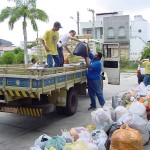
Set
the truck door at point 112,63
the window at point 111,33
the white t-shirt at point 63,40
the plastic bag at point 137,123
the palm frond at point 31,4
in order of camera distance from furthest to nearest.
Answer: the window at point 111,33 → the palm frond at point 31,4 → the truck door at point 112,63 → the white t-shirt at point 63,40 → the plastic bag at point 137,123

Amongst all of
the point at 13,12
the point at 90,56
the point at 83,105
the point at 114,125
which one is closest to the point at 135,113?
the point at 114,125

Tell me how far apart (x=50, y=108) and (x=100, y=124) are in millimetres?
1322

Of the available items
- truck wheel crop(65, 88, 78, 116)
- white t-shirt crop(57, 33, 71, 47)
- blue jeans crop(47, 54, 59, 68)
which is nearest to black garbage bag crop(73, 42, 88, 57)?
white t-shirt crop(57, 33, 71, 47)

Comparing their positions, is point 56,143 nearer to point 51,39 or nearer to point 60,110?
point 60,110

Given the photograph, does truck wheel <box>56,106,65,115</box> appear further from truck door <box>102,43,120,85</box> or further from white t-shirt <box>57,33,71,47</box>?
truck door <box>102,43,120,85</box>

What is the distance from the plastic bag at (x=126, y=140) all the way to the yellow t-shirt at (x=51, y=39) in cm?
384

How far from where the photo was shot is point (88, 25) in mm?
53344

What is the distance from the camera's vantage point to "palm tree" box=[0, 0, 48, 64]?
2473cm

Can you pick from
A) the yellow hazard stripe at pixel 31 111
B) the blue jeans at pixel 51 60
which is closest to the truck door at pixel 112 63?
the blue jeans at pixel 51 60

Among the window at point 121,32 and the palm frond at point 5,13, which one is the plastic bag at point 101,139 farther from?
the window at point 121,32

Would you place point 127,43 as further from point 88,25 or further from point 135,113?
point 135,113

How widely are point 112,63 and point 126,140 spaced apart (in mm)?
5529

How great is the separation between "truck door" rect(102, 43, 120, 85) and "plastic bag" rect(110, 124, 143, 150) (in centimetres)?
528

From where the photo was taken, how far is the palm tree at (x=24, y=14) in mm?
24734
